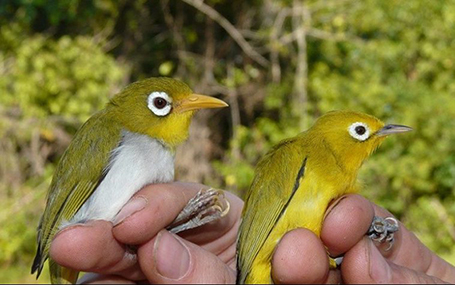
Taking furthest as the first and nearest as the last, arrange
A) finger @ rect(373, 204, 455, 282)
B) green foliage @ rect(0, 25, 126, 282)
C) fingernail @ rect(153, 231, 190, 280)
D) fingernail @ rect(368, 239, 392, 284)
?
1. green foliage @ rect(0, 25, 126, 282)
2. finger @ rect(373, 204, 455, 282)
3. fingernail @ rect(153, 231, 190, 280)
4. fingernail @ rect(368, 239, 392, 284)

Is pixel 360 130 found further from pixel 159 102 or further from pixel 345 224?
pixel 159 102

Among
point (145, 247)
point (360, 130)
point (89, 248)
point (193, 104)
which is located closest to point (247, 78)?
point (193, 104)

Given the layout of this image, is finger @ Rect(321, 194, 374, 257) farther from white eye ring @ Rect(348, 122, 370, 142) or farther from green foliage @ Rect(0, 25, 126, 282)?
green foliage @ Rect(0, 25, 126, 282)

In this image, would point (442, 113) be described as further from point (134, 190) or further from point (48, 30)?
point (134, 190)

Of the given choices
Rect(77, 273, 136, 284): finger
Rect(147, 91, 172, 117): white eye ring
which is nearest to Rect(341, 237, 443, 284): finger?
Rect(147, 91, 172, 117): white eye ring

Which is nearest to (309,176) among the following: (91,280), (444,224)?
(91,280)

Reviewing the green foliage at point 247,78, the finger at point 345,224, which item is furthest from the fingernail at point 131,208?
the green foliage at point 247,78
